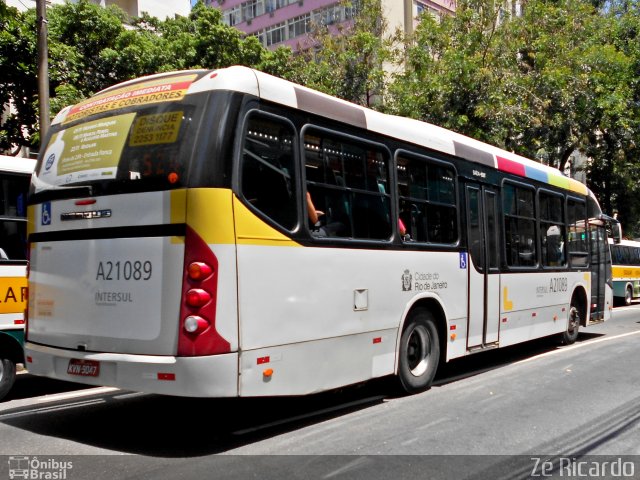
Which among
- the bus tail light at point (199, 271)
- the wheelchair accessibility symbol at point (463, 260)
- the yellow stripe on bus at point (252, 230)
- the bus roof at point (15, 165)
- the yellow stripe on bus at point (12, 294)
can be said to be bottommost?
the yellow stripe on bus at point (12, 294)

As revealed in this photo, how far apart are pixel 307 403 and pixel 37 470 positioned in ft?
9.91

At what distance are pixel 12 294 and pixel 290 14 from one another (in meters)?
37.6

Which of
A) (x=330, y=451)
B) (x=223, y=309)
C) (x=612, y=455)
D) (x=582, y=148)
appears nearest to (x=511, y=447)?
(x=612, y=455)

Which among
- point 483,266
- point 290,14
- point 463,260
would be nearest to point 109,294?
point 463,260

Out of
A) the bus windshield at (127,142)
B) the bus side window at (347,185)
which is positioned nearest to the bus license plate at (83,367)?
the bus windshield at (127,142)

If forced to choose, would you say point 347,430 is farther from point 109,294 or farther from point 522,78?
point 522,78

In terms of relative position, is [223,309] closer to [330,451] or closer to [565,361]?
[330,451]

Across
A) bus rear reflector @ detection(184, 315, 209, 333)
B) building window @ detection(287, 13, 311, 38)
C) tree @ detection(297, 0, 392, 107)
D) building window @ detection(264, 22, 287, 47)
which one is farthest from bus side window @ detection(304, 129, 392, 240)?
building window @ detection(264, 22, 287, 47)

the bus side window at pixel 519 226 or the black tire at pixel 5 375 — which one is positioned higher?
the bus side window at pixel 519 226

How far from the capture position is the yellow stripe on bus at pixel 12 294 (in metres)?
6.88

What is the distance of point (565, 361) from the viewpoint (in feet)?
31.9

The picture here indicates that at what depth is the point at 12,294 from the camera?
6.98 metres

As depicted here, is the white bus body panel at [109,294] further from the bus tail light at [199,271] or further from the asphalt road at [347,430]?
the asphalt road at [347,430]

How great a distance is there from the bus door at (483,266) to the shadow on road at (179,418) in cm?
100
